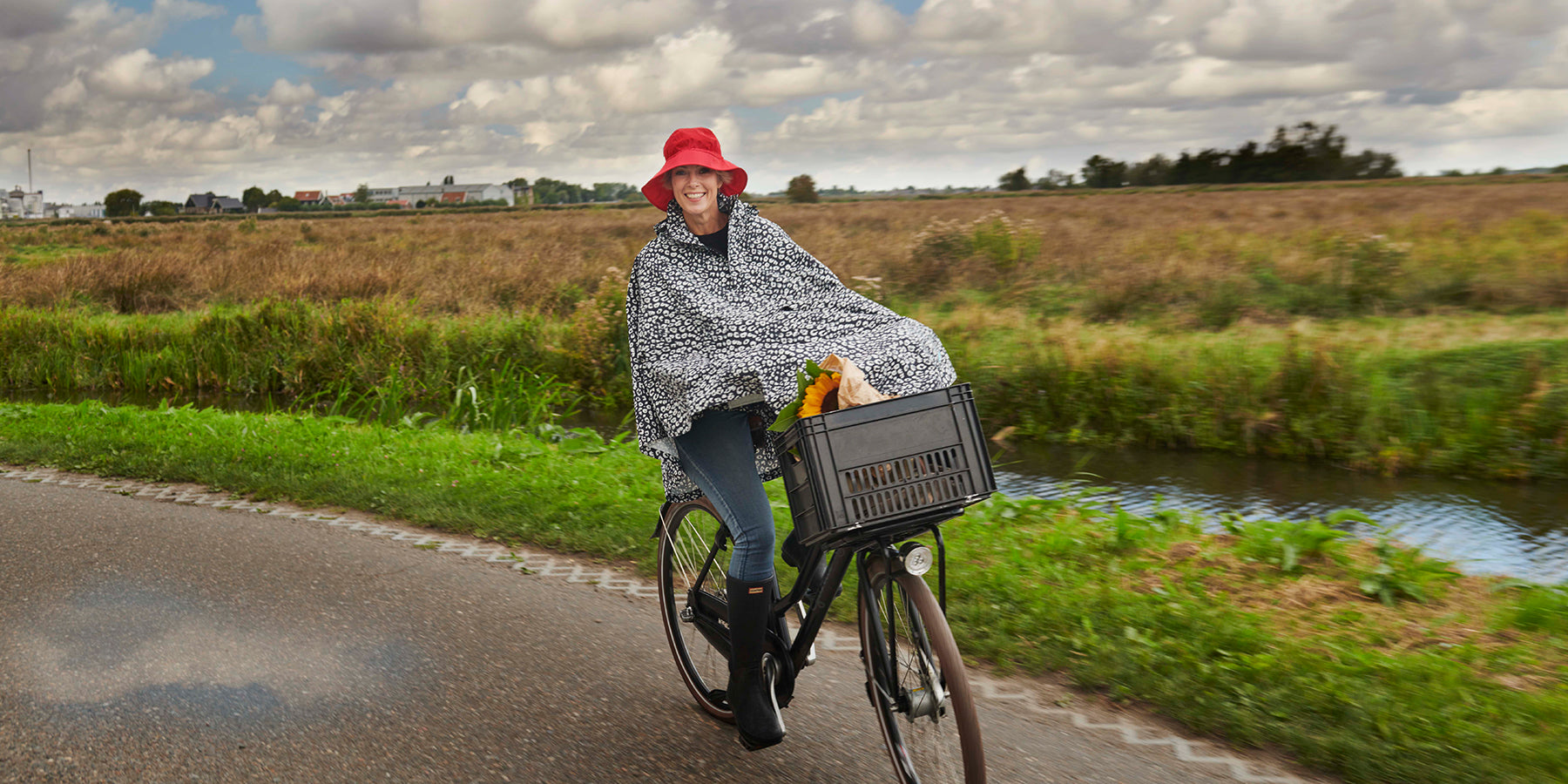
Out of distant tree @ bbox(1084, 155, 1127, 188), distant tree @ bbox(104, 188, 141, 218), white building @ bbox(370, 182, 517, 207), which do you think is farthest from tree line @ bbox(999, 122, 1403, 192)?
distant tree @ bbox(104, 188, 141, 218)

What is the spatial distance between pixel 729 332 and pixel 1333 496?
791 centimetres

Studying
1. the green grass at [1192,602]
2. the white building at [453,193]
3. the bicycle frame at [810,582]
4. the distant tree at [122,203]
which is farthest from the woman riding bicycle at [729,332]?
the distant tree at [122,203]

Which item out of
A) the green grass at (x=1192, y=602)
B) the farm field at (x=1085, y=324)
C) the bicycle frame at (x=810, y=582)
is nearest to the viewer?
the bicycle frame at (x=810, y=582)

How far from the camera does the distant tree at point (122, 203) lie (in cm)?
9031

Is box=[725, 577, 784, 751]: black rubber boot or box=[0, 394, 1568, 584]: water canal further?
box=[0, 394, 1568, 584]: water canal

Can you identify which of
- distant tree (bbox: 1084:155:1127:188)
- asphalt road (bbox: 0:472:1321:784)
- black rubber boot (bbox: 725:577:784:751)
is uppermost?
distant tree (bbox: 1084:155:1127:188)

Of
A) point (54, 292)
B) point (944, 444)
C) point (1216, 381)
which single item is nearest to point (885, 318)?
point (944, 444)

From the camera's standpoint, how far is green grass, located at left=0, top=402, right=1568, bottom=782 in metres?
3.48

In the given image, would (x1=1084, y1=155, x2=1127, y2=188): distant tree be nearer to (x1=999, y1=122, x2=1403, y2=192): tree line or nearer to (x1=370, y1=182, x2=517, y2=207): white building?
(x1=999, y1=122, x2=1403, y2=192): tree line

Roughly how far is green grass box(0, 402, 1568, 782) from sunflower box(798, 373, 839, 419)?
6.44 feet

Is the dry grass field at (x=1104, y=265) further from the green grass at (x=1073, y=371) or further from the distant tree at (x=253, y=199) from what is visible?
the distant tree at (x=253, y=199)

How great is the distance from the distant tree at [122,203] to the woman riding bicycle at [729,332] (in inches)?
4019

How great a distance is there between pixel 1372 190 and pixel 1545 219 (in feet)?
45.8

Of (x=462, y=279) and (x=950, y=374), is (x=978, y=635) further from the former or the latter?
(x=462, y=279)
